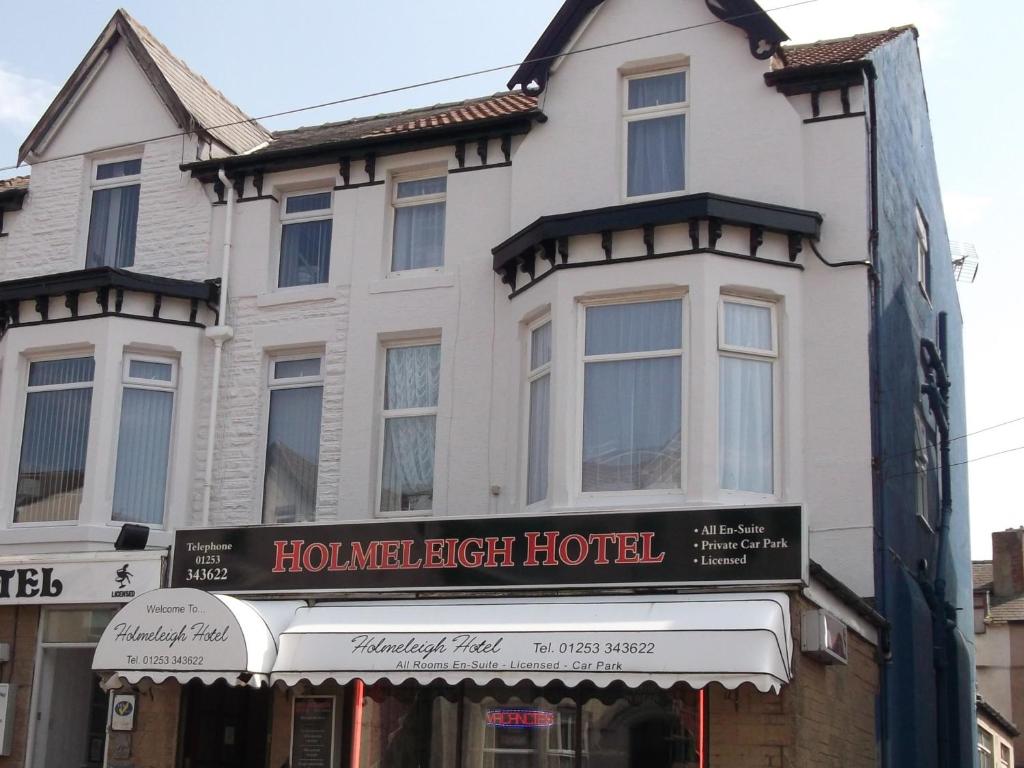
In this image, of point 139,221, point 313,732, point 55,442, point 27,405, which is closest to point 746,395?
point 313,732

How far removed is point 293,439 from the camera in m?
18.1

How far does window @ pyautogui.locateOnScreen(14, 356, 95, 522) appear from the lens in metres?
18.0

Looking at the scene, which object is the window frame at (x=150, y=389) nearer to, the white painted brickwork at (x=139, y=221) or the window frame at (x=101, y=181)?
the white painted brickwork at (x=139, y=221)

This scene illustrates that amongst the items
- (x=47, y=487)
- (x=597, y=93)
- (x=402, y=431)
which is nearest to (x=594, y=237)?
(x=597, y=93)

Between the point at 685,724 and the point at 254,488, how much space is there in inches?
277

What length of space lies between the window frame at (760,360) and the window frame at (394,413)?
373 centimetres

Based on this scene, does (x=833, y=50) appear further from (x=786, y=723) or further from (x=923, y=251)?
(x=786, y=723)

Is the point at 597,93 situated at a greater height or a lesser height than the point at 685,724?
greater

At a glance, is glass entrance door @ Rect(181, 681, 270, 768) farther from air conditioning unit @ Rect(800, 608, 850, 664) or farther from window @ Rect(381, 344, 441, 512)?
air conditioning unit @ Rect(800, 608, 850, 664)

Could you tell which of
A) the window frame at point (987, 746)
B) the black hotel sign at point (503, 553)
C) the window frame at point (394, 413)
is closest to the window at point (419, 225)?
the window frame at point (394, 413)

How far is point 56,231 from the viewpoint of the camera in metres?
19.9

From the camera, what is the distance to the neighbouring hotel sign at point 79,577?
53.4 feet

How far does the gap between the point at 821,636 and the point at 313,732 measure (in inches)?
227

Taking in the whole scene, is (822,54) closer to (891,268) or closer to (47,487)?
(891,268)
